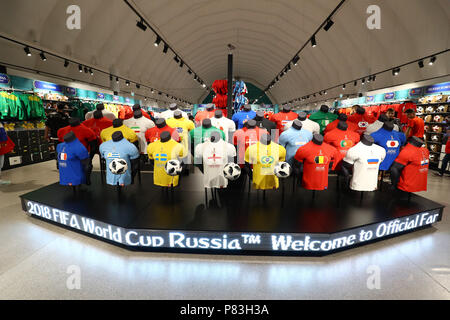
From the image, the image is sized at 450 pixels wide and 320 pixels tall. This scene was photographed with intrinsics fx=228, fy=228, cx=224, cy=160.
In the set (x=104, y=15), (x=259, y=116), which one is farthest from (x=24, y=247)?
(x=104, y=15)

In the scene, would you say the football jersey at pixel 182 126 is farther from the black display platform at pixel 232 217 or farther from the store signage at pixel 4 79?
the store signage at pixel 4 79

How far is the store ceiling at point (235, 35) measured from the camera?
709 centimetres

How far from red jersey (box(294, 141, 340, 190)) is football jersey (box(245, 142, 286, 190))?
313mm

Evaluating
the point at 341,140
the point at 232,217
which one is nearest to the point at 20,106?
the point at 232,217

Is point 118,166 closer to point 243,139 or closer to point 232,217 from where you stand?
point 232,217

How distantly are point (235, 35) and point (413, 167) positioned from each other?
49.2ft

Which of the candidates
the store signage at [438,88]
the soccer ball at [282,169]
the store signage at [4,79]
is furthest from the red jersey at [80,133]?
the store signage at [438,88]

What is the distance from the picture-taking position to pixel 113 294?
202 cm

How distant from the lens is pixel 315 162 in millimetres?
2996

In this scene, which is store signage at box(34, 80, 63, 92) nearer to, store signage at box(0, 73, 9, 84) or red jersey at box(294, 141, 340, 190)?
→ store signage at box(0, 73, 9, 84)

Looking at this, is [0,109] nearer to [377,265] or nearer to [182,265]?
[182,265]

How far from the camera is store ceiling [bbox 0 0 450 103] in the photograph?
7.09 metres

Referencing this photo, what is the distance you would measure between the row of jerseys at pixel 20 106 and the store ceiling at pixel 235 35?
1195 millimetres

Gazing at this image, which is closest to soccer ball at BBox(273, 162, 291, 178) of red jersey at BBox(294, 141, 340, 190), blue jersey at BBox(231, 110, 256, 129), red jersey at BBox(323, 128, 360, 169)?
red jersey at BBox(294, 141, 340, 190)
